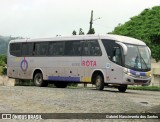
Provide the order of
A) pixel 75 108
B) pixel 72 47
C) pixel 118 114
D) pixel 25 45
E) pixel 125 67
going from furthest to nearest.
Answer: pixel 25 45
pixel 72 47
pixel 125 67
pixel 75 108
pixel 118 114

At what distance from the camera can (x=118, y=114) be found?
13.2m

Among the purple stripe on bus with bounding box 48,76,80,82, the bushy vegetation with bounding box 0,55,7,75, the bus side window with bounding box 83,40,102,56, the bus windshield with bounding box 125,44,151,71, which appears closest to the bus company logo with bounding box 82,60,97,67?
the bus side window with bounding box 83,40,102,56

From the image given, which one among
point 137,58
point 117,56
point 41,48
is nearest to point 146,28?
point 41,48

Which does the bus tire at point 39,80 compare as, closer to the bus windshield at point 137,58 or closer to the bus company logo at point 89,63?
the bus company logo at point 89,63

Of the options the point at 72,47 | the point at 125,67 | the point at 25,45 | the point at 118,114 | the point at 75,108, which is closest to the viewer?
the point at 118,114

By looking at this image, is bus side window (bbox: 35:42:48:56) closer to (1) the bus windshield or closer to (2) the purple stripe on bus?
(2) the purple stripe on bus

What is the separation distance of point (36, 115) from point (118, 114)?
2314 mm

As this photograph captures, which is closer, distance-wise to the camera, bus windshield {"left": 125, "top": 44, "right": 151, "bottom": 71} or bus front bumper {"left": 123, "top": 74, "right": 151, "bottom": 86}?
bus front bumper {"left": 123, "top": 74, "right": 151, "bottom": 86}

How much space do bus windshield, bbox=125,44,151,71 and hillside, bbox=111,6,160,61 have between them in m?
24.0

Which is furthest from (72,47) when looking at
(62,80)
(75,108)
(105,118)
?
(105,118)

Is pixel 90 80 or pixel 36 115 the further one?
pixel 90 80

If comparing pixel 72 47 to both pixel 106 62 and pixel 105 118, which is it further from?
pixel 105 118

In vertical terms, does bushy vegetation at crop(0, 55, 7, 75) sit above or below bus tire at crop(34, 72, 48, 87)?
below

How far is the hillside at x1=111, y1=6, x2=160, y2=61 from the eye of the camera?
50000 millimetres
